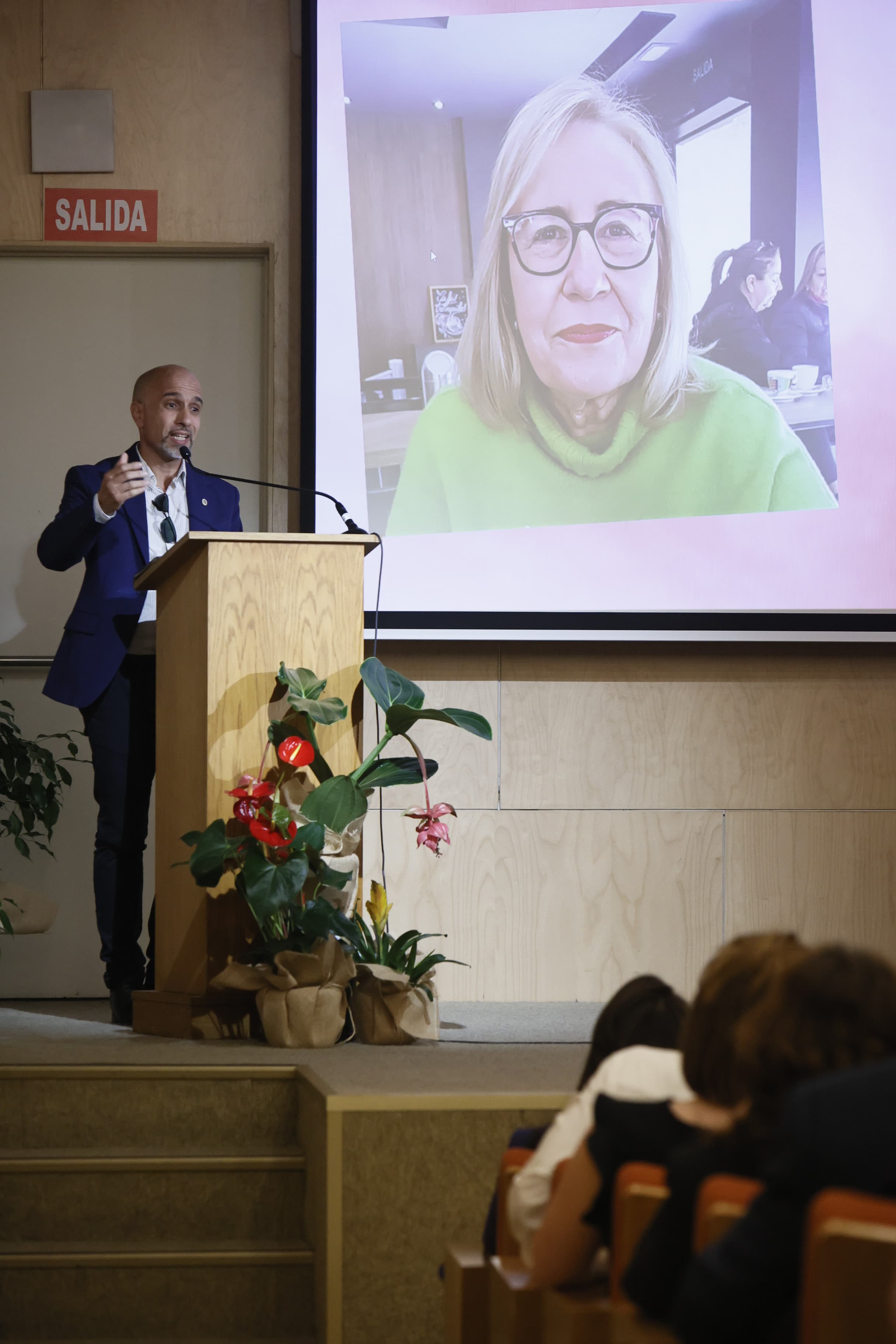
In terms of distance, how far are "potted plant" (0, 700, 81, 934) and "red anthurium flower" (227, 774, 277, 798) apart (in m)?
1.00

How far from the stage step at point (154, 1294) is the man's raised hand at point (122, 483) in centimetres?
158

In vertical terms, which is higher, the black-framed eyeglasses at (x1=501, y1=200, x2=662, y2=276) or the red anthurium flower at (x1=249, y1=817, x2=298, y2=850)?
the black-framed eyeglasses at (x1=501, y1=200, x2=662, y2=276)

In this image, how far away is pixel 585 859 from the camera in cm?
427

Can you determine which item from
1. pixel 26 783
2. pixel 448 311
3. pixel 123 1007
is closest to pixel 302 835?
pixel 123 1007

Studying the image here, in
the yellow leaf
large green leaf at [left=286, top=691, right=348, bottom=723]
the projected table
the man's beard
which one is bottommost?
the yellow leaf

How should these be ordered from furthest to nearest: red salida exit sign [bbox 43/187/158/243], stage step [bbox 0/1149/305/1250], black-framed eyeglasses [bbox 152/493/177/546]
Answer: red salida exit sign [bbox 43/187/158/243], black-framed eyeglasses [bbox 152/493/177/546], stage step [bbox 0/1149/305/1250]

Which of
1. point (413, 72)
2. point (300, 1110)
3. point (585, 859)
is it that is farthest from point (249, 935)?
point (413, 72)

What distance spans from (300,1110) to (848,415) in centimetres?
266

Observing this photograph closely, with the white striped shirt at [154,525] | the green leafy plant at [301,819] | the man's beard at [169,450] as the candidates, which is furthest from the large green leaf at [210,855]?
the man's beard at [169,450]

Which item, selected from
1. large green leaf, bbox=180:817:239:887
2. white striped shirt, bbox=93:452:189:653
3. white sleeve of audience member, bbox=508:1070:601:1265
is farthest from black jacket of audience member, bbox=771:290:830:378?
white sleeve of audience member, bbox=508:1070:601:1265

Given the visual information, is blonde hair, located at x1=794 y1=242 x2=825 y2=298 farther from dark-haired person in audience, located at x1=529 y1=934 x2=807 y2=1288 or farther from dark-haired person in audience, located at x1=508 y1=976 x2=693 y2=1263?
dark-haired person in audience, located at x1=529 y1=934 x2=807 y2=1288

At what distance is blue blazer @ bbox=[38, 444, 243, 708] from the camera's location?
3445 millimetres

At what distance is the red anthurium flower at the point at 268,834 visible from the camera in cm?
285

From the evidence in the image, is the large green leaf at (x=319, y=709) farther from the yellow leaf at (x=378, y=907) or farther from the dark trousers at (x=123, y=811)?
the dark trousers at (x=123, y=811)
